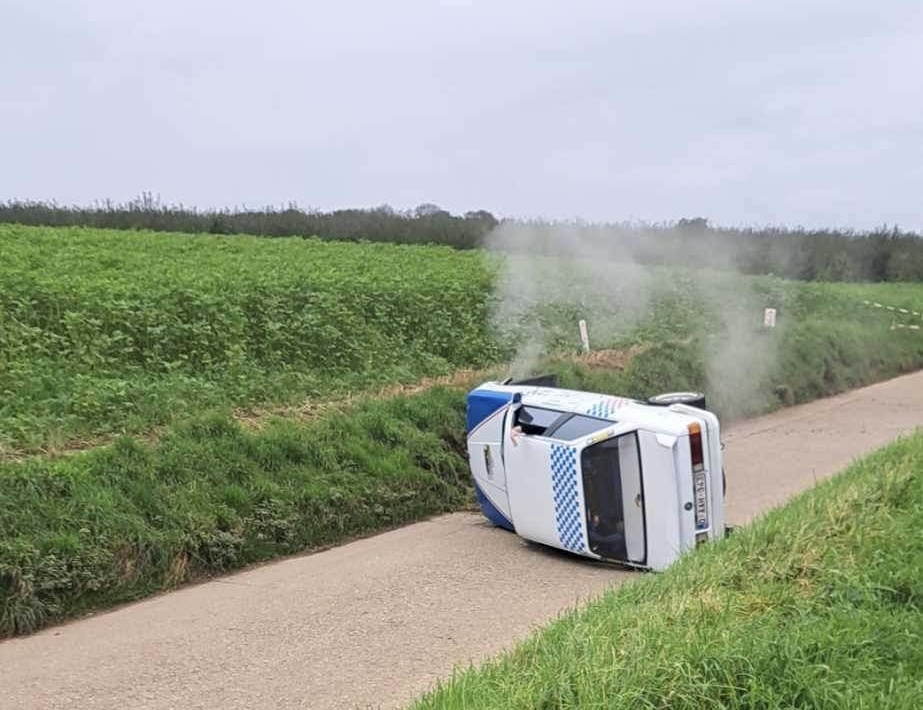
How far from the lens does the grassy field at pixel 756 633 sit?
13.0 feet

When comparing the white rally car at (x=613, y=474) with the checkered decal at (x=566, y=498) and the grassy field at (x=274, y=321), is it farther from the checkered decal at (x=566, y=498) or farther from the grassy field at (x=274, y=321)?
the grassy field at (x=274, y=321)

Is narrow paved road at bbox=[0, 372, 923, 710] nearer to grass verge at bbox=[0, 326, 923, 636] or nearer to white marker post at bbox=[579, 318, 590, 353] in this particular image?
grass verge at bbox=[0, 326, 923, 636]

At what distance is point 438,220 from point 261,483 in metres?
23.7

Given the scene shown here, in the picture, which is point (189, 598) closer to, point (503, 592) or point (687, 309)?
point (503, 592)

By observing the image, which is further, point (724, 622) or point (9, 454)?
point (9, 454)

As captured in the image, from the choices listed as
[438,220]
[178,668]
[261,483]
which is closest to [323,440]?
[261,483]

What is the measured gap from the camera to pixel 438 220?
108 feet

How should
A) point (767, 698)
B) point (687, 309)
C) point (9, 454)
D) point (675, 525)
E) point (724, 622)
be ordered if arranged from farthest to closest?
point (687, 309), point (9, 454), point (675, 525), point (724, 622), point (767, 698)

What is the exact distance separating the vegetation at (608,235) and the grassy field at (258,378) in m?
0.75

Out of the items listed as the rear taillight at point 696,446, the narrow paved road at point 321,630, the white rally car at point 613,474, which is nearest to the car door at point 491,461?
A: the white rally car at point 613,474

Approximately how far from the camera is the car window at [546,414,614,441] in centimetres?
877

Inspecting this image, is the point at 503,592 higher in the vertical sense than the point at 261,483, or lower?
lower

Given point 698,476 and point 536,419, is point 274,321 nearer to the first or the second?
point 536,419

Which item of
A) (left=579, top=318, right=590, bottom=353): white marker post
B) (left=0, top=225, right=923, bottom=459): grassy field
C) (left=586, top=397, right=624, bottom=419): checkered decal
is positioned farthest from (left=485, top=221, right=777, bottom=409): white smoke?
(left=586, top=397, right=624, bottom=419): checkered decal
